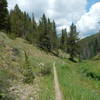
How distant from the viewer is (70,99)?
30.1ft

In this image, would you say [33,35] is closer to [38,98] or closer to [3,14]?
[3,14]

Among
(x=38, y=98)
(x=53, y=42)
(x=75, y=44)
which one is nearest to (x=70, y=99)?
(x=38, y=98)

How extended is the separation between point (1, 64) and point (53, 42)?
71957mm

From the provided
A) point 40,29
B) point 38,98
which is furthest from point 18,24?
point 38,98

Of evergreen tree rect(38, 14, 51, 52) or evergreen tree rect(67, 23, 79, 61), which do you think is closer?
evergreen tree rect(38, 14, 51, 52)

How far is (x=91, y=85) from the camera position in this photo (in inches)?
653

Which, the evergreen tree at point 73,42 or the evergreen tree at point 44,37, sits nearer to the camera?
the evergreen tree at point 44,37

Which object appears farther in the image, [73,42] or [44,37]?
[73,42]

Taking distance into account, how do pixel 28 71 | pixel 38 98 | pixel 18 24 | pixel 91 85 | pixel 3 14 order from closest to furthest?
pixel 38 98 → pixel 28 71 → pixel 91 85 → pixel 3 14 → pixel 18 24

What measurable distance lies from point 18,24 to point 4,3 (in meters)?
19.9

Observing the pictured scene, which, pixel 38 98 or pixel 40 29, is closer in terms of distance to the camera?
pixel 38 98

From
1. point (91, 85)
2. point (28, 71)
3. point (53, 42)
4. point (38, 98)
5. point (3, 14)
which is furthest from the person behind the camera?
point (53, 42)

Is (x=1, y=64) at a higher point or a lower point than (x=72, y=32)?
lower

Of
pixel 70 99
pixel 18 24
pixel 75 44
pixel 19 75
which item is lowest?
pixel 70 99
